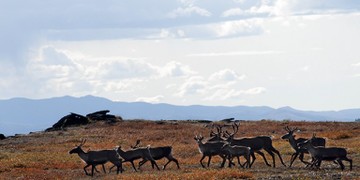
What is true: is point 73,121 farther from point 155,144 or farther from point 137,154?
point 137,154

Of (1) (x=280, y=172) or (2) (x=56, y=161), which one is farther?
(2) (x=56, y=161)

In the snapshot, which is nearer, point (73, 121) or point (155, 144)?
point (155, 144)

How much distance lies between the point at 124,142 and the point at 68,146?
4.49m

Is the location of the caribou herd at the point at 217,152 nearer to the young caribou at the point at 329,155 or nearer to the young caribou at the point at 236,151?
the young caribou at the point at 236,151

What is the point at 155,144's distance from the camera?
53.3 metres

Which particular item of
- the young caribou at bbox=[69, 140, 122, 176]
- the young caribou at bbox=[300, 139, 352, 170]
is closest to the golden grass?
the young caribou at bbox=[300, 139, 352, 170]

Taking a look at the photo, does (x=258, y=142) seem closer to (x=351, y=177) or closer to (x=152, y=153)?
(x=152, y=153)

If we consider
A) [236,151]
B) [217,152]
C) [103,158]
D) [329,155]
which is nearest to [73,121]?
[103,158]

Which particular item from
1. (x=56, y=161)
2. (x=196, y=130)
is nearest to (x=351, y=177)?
(x=56, y=161)

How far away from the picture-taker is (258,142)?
3759 centimetres

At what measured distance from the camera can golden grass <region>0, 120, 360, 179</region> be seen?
104 feet

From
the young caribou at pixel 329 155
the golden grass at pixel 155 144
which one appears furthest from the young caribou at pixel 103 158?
the young caribou at pixel 329 155

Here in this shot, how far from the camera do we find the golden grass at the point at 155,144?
31719 millimetres

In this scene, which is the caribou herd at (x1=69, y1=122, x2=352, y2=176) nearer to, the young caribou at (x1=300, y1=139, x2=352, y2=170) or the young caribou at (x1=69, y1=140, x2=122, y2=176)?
the young caribou at (x1=69, y1=140, x2=122, y2=176)
